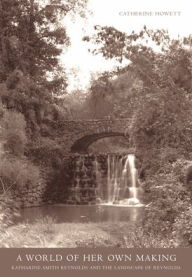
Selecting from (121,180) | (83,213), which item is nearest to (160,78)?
(83,213)

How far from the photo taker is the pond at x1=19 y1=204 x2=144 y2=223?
18.6 meters

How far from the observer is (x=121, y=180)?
84.6ft

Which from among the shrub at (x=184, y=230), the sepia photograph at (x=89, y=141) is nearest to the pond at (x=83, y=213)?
the sepia photograph at (x=89, y=141)

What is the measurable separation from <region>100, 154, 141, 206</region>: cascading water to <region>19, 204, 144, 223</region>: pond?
1.59m

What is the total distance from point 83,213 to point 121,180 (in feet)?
17.8

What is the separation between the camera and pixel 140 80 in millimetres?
14688

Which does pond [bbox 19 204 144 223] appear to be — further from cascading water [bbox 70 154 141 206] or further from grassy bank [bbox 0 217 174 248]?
grassy bank [bbox 0 217 174 248]

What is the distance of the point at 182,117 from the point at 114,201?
39.2ft

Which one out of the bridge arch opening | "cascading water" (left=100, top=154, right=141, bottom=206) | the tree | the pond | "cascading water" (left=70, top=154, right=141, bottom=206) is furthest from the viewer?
the bridge arch opening

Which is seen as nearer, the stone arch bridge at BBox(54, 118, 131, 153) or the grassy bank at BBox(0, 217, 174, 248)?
the grassy bank at BBox(0, 217, 174, 248)

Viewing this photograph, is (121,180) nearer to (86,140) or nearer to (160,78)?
(86,140)

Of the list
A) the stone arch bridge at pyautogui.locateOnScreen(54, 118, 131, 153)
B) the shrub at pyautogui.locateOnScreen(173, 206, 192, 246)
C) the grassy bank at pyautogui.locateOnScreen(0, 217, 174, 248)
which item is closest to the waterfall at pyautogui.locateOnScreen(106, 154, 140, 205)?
the stone arch bridge at pyautogui.locateOnScreen(54, 118, 131, 153)

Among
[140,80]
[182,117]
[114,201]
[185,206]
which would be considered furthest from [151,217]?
[114,201]

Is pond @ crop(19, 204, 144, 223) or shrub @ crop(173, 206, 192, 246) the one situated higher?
shrub @ crop(173, 206, 192, 246)
